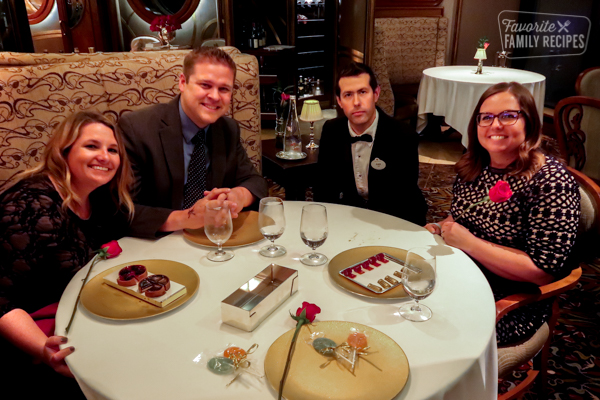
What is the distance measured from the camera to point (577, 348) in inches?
90.6

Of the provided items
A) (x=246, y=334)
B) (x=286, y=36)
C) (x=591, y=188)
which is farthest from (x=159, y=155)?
(x=286, y=36)

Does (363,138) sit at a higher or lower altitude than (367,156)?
higher

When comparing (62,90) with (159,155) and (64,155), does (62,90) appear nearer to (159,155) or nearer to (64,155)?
A: (159,155)

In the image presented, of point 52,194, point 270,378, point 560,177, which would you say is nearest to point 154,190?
point 52,194

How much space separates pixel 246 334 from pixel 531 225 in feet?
3.32

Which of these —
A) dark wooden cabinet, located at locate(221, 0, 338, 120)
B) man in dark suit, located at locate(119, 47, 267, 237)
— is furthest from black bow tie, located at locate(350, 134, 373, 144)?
dark wooden cabinet, located at locate(221, 0, 338, 120)

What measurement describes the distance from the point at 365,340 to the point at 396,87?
5.71m

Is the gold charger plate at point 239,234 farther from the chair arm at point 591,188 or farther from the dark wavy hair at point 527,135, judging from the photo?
the chair arm at point 591,188

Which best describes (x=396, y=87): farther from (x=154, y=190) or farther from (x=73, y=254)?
(x=73, y=254)

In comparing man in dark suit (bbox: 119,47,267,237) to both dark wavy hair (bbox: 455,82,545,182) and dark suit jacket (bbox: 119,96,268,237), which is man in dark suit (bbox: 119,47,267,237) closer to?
dark suit jacket (bbox: 119,96,268,237)

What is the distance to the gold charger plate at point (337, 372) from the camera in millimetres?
938

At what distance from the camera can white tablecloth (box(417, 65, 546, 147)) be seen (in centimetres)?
445

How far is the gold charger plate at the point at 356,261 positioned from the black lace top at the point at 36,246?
83cm

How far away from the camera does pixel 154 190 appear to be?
6.82 ft
